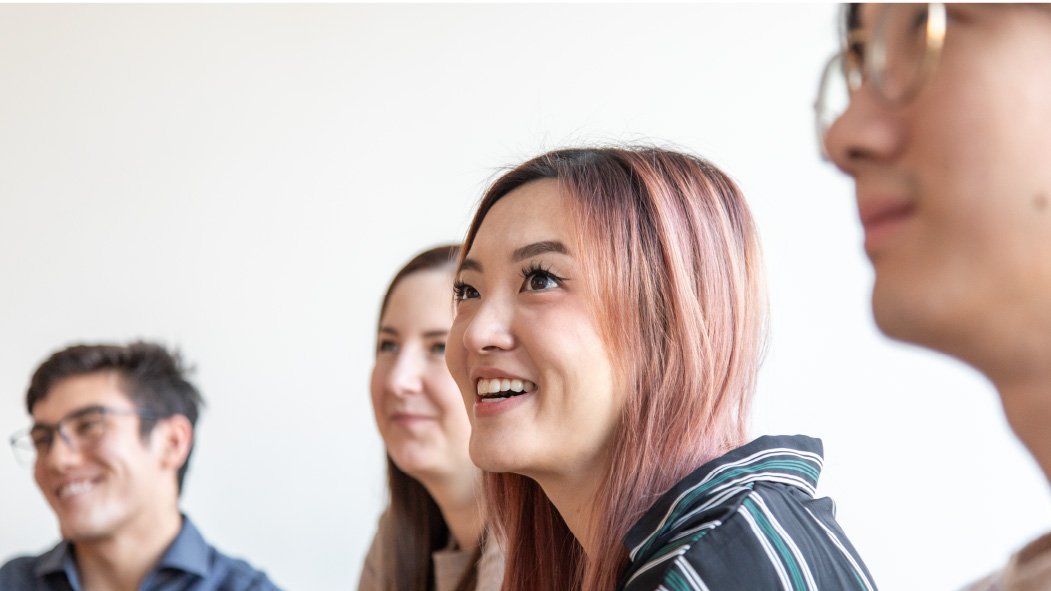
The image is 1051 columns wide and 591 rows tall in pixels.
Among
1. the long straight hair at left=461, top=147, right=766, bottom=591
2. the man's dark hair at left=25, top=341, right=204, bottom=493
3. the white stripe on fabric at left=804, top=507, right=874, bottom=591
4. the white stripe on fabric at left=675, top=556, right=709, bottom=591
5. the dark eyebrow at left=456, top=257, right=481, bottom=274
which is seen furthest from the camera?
the man's dark hair at left=25, top=341, right=204, bottom=493

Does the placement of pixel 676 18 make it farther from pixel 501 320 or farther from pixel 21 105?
pixel 21 105

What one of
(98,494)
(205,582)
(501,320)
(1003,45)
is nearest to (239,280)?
(98,494)

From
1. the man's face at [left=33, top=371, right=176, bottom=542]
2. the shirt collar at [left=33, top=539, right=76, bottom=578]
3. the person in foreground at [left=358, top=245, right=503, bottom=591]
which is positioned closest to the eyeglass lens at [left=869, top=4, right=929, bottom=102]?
the person in foreground at [left=358, top=245, right=503, bottom=591]

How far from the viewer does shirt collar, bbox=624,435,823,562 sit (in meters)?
0.93

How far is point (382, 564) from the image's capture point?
6.43 ft

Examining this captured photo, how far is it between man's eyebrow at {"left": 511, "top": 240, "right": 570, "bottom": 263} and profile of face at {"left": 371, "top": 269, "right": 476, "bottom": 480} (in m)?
0.74

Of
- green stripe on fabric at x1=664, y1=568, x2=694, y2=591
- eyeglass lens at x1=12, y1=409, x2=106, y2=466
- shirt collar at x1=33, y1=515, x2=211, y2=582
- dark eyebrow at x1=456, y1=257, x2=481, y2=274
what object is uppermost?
dark eyebrow at x1=456, y1=257, x2=481, y2=274

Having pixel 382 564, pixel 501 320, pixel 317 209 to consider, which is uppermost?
pixel 317 209

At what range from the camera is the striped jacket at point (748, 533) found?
2.72 ft

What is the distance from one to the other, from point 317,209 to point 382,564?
109cm

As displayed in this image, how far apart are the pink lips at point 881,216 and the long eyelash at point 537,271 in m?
0.69

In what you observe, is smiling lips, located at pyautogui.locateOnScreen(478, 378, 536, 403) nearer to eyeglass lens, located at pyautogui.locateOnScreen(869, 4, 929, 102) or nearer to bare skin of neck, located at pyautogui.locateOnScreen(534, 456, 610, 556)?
bare skin of neck, located at pyautogui.locateOnScreen(534, 456, 610, 556)

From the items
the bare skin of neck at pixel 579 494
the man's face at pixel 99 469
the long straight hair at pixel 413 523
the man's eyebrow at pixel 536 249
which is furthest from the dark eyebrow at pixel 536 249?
the man's face at pixel 99 469

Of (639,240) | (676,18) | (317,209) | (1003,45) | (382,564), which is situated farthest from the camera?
(317,209)
